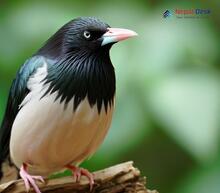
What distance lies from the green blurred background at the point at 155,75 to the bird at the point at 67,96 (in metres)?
0.44

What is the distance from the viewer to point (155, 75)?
8.93 feet

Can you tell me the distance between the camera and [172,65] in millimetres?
2783

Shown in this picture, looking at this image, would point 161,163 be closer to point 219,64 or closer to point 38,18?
point 219,64

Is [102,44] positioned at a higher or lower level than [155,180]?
higher

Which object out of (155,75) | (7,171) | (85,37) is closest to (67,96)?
(85,37)

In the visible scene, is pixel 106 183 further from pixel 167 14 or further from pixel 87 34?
pixel 167 14

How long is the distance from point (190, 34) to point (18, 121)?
39.1 inches

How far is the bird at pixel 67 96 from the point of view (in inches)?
84.8

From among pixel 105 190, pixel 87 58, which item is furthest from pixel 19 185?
pixel 87 58

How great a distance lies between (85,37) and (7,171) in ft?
2.16

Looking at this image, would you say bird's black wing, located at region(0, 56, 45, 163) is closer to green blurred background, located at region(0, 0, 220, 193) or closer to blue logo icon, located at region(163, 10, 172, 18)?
green blurred background, located at region(0, 0, 220, 193)

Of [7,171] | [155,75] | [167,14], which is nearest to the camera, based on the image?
[7,171]

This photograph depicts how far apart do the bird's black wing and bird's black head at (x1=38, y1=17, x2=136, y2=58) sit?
62 mm

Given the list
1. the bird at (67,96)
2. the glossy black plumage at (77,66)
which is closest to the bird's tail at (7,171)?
the bird at (67,96)
